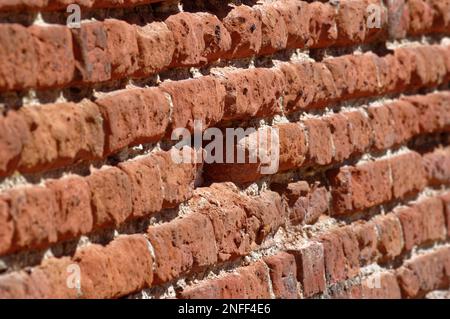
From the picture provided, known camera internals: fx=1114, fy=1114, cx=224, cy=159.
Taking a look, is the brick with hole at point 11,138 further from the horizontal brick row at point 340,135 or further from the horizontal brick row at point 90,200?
the horizontal brick row at point 340,135

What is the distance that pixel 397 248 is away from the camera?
399cm

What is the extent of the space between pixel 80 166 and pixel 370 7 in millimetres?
1669

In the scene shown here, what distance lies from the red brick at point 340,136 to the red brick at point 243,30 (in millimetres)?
499

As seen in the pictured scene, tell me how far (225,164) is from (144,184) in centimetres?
54

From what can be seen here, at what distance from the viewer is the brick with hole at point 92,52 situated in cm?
250

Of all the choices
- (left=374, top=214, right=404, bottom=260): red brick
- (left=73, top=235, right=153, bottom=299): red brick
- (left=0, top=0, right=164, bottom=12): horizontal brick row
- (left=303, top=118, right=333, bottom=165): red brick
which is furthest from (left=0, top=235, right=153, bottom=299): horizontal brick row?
(left=374, top=214, right=404, bottom=260): red brick

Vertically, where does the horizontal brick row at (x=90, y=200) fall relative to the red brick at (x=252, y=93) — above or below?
below

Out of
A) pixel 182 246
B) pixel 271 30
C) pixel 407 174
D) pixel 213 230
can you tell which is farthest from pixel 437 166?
pixel 182 246

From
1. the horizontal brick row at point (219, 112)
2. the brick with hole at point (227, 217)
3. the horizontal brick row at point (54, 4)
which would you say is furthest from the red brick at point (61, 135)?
the brick with hole at point (227, 217)

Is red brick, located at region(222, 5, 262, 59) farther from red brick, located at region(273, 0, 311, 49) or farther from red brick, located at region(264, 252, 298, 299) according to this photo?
red brick, located at region(264, 252, 298, 299)

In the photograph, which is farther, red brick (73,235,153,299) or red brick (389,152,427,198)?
red brick (389,152,427,198)

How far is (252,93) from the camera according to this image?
3230mm

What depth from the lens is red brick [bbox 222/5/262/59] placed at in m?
3.15

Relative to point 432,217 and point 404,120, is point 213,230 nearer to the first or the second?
point 404,120
